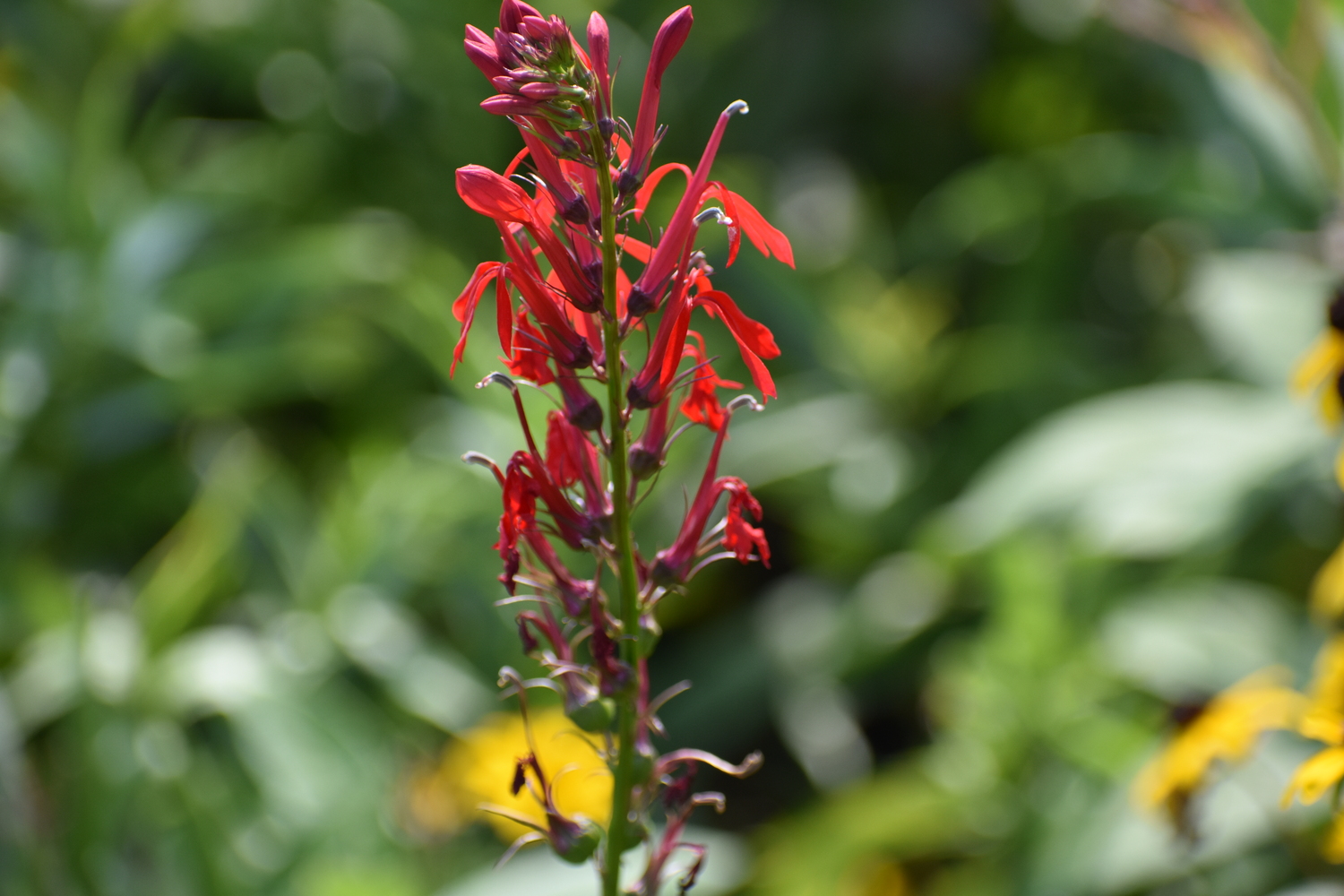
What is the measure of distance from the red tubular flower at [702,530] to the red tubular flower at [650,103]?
131 millimetres

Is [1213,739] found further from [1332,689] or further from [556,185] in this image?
[556,185]

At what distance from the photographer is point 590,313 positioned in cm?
49

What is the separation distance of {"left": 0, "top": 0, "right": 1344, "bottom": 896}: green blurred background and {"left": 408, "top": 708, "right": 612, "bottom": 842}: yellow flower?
4cm

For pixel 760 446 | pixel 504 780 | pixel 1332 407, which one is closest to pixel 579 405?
pixel 1332 407

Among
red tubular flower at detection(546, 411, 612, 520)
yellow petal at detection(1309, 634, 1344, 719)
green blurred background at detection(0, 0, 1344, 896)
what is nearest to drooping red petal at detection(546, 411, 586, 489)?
red tubular flower at detection(546, 411, 612, 520)

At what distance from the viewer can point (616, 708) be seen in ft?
1.85

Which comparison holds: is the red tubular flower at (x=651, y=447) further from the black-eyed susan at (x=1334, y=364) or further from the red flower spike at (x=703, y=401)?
the black-eyed susan at (x=1334, y=364)

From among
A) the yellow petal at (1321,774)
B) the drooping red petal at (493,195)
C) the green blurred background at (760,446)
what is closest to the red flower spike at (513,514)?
the drooping red petal at (493,195)

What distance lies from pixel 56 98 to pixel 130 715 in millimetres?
1223

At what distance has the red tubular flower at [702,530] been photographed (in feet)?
1.69

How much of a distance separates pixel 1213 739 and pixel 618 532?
2.16ft

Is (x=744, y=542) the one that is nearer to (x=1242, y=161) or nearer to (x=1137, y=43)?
(x=1242, y=161)

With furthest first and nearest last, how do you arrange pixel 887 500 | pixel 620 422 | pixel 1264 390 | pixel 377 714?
pixel 887 500 → pixel 377 714 → pixel 1264 390 → pixel 620 422

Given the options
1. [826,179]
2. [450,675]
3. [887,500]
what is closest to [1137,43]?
[826,179]
